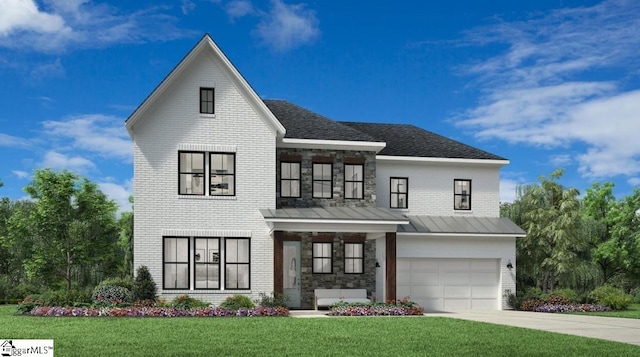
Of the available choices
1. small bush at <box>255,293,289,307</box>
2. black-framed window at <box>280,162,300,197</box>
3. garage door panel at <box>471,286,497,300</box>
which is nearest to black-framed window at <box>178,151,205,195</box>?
black-framed window at <box>280,162,300,197</box>

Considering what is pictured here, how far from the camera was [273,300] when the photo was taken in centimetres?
2544

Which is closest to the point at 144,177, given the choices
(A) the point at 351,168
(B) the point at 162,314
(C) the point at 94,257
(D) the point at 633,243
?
(B) the point at 162,314

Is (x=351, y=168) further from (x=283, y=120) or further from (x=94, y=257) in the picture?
(x=94, y=257)

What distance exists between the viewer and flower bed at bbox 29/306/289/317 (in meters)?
22.8

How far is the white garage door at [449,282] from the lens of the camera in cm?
2966

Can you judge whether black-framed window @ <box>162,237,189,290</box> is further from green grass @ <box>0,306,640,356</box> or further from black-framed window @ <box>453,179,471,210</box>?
black-framed window @ <box>453,179,471,210</box>

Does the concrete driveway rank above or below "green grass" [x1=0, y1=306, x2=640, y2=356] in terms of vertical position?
below

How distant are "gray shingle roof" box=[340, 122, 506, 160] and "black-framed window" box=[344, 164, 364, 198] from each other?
1571 millimetres

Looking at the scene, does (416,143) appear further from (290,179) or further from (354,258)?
(290,179)

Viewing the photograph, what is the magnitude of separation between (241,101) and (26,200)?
967 inches

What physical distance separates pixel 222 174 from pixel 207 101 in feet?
9.27

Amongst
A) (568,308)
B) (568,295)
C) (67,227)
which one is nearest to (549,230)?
(568,295)
